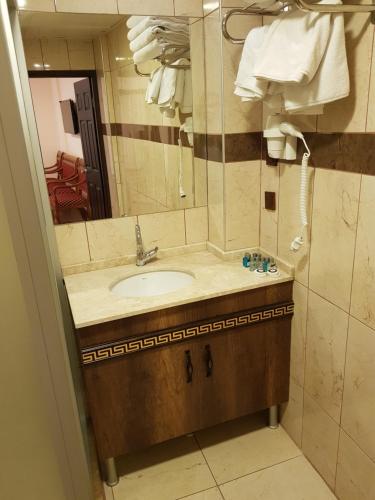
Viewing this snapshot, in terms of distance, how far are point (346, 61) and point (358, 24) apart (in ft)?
0.38

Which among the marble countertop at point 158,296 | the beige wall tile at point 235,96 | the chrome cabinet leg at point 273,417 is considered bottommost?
the chrome cabinet leg at point 273,417

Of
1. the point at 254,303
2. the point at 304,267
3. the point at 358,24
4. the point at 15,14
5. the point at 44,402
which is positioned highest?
the point at 15,14

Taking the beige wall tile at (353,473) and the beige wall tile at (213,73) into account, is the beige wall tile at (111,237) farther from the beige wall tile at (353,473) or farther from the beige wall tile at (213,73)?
the beige wall tile at (353,473)

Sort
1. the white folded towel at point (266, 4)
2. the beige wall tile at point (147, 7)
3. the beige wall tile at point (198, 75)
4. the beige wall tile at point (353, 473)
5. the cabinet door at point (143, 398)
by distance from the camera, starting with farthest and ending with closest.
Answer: the beige wall tile at point (198, 75) → the beige wall tile at point (147, 7) → the cabinet door at point (143, 398) → the beige wall tile at point (353, 473) → the white folded towel at point (266, 4)

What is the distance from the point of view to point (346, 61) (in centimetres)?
112

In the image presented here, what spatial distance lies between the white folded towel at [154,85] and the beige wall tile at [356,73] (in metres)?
0.83

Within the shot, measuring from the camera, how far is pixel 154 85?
5.66 feet

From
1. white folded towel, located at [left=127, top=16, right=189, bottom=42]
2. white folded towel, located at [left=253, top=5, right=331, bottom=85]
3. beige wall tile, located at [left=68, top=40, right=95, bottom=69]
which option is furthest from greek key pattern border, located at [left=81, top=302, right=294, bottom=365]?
white folded towel, located at [left=127, top=16, right=189, bottom=42]

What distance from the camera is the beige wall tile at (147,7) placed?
157 centimetres

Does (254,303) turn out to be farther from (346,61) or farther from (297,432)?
(346,61)

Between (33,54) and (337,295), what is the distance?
4.87 ft

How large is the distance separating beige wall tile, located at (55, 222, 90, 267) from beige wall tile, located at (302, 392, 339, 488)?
1186 millimetres

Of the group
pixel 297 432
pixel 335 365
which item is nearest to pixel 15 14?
pixel 335 365

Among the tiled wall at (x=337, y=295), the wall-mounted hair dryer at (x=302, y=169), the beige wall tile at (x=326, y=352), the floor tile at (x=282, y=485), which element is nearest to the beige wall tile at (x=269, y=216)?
the tiled wall at (x=337, y=295)
